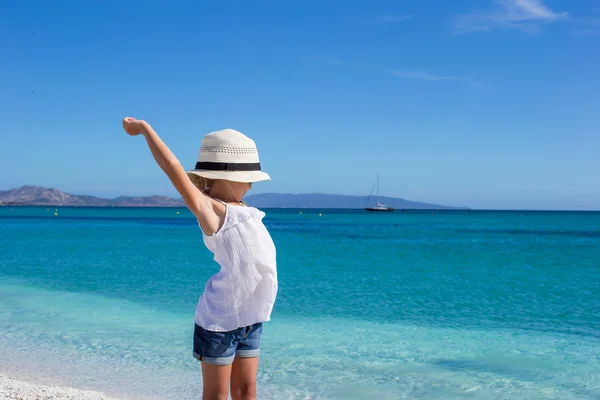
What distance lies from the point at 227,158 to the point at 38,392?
13.6 feet

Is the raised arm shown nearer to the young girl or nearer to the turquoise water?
the young girl

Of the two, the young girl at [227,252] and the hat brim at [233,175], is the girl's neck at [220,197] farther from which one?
the hat brim at [233,175]

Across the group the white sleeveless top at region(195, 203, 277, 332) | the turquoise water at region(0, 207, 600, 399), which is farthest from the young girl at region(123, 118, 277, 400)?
the turquoise water at region(0, 207, 600, 399)

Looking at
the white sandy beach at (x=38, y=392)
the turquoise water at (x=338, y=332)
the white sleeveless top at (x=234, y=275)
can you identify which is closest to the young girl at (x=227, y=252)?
the white sleeveless top at (x=234, y=275)

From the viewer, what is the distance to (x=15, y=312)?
1088 centimetres

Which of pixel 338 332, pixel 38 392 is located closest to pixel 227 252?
pixel 38 392

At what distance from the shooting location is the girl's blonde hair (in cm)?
270

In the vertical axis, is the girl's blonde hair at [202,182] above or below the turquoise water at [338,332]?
above

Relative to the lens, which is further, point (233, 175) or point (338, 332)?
point (338, 332)

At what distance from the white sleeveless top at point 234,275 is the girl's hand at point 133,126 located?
0.47 m

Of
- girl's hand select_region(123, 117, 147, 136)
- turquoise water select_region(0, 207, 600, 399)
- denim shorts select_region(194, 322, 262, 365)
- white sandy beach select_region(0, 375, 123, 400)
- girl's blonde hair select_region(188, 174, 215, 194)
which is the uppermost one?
girl's hand select_region(123, 117, 147, 136)

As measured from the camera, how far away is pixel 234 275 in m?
2.54

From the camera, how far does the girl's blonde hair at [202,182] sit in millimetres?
2695

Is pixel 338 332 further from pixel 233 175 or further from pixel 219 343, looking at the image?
pixel 233 175
